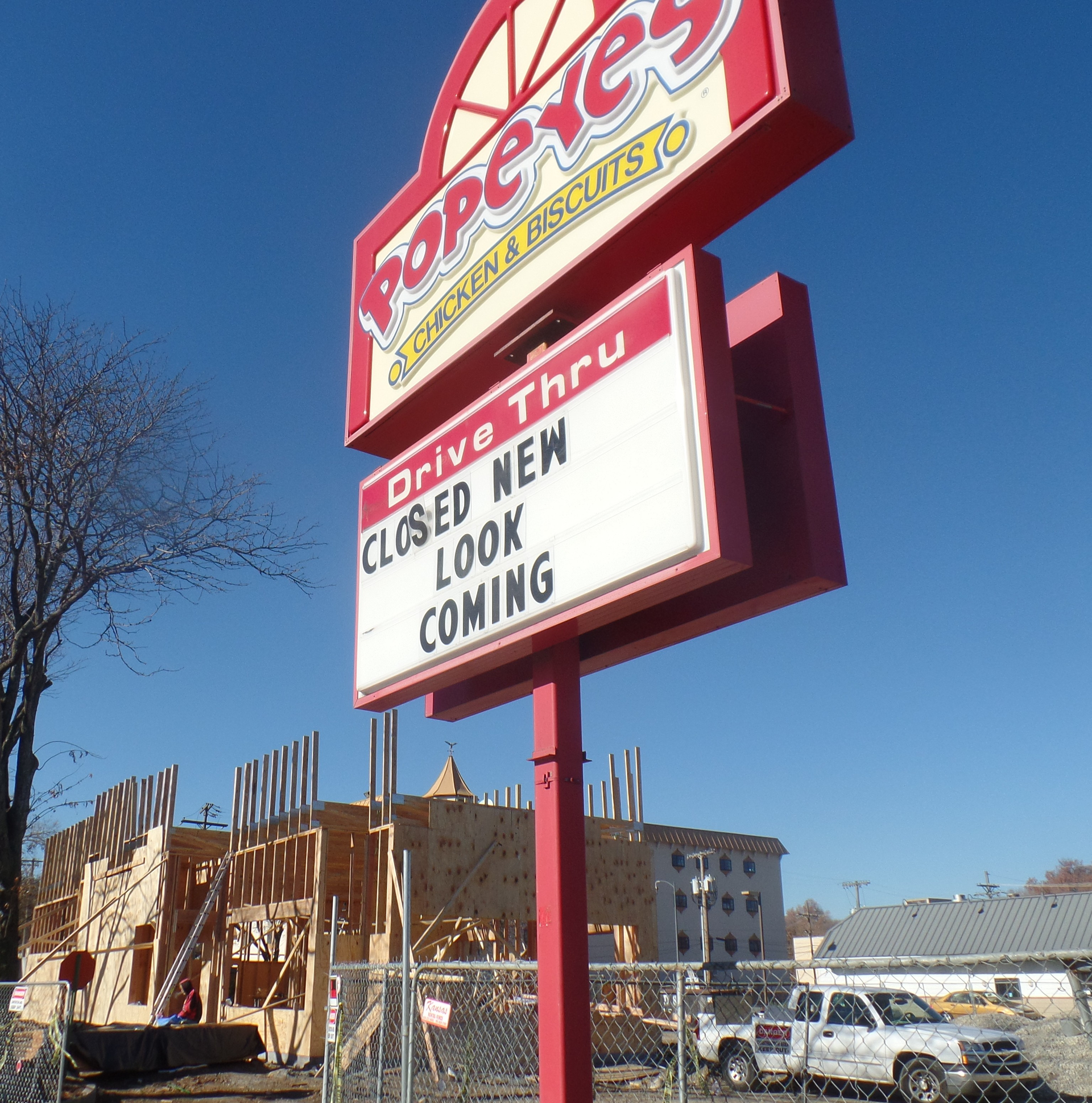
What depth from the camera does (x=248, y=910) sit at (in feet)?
61.9

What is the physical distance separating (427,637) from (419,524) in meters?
0.78

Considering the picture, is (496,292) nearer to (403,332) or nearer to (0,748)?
(403,332)

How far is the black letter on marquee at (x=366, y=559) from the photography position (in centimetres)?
664

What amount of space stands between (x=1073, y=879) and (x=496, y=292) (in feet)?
339

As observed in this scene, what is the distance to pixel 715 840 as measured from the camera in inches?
2434

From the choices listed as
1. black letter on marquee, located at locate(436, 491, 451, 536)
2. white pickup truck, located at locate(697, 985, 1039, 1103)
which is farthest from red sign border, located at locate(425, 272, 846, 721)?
white pickup truck, located at locate(697, 985, 1039, 1103)

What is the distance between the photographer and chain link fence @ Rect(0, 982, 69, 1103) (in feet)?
34.1

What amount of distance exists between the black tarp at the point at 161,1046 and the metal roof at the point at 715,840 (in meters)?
41.8

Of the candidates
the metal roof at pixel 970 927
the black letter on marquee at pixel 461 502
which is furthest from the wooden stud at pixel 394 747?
the metal roof at pixel 970 927

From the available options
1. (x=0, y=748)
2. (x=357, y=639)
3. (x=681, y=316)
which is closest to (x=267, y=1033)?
(x=0, y=748)

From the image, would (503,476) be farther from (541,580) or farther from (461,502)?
(541,580)

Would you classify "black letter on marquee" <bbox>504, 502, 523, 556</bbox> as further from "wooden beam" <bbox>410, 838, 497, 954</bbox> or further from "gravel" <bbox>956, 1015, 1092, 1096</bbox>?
"wooden beam" <bbox>410, 838, 497, 954</bbox>

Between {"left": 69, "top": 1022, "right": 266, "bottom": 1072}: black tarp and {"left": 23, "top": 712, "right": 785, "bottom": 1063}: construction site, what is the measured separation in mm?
983

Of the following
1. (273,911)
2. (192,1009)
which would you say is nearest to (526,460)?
(273,911)
